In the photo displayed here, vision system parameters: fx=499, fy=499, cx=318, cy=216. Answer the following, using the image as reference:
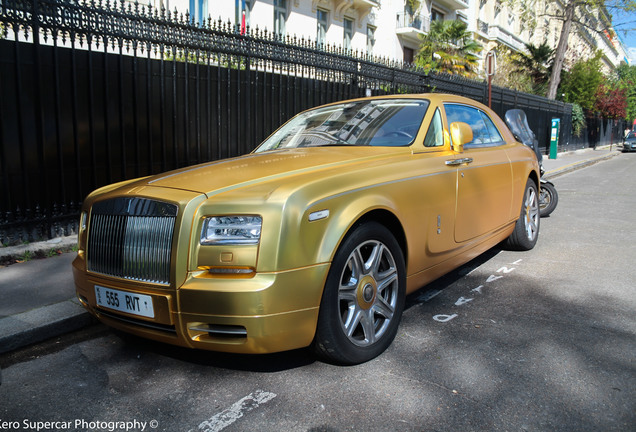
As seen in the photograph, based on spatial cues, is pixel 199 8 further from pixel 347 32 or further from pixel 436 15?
pixel 436 15

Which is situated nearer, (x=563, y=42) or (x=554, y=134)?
(x=554, y=134)

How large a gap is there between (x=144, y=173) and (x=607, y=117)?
39.2 metres

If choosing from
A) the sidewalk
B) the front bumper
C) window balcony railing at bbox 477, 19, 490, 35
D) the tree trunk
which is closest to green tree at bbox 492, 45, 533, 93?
the tree trunk

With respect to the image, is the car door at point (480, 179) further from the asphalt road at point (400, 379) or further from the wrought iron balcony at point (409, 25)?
the wrought iron balcony at point (409, 25)

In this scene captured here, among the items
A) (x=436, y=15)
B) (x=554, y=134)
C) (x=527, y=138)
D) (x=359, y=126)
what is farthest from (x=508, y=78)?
(x=359, y=126)

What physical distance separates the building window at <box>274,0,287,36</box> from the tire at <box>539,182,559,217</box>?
572 inches

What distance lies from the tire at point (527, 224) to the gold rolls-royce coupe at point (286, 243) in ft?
6.38

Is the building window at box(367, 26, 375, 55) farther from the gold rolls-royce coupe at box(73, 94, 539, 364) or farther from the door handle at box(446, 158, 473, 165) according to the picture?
the gold rolls-royce coupe at box(73, 94, 539, 364)

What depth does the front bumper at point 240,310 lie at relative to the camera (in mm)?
2490

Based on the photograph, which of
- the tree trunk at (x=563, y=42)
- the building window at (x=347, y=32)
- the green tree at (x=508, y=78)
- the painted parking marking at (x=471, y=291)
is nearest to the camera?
the painted parking marking at (x=471, y=291)

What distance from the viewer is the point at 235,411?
8.29 ft

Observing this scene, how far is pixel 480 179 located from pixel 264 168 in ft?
6.87

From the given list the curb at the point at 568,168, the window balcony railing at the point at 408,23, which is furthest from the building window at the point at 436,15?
the curb at the point at 568,168

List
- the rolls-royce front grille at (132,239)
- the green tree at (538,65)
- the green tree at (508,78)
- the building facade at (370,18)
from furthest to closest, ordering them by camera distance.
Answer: the green tree at (538,65) → the green tree at (508,78) → the building facade at (370,18) → the rolls-royce front grille at (132,239)
